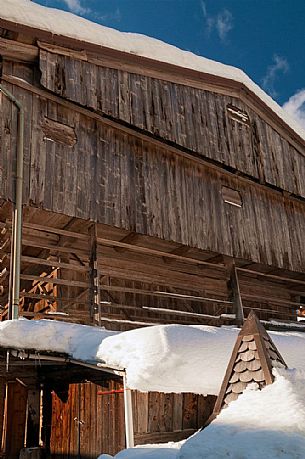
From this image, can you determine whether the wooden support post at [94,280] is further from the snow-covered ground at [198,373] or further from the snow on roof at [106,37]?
the snow on roof at [106,37]

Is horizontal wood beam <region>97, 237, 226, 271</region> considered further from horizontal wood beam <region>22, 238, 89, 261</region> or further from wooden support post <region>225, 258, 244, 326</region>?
horizontal wood beam <region>22, 238, 89, 261</region>

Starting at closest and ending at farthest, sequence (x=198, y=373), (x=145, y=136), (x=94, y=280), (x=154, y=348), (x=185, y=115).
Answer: (x=198, y=373) < (x=154, y=348) < (x=94, y=280) < (x=145, y=136) < (x=185, y=115)

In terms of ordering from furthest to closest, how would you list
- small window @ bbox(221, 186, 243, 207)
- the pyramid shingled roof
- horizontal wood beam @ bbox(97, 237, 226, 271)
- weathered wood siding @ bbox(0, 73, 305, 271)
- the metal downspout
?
small window @ bbox(221, 186, 243, 207)
horizontal wood beam @ bbox(97, 237, 226, 271)
weathered wood siding @ bbox(0, 73, 305, 271)
the metal downspout
the pyramid shingled roof

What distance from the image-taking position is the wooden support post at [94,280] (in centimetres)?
996

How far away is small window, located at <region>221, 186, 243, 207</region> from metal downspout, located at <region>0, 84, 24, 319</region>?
6.41 meters

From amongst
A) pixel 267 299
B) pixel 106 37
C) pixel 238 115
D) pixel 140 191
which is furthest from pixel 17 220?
pixel 267 299

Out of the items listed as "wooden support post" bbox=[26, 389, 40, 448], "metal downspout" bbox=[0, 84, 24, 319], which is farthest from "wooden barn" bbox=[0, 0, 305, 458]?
"wooden support post" bbox=[26, 389, 40, 448]

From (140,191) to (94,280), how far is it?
109 inches

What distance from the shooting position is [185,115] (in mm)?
13695

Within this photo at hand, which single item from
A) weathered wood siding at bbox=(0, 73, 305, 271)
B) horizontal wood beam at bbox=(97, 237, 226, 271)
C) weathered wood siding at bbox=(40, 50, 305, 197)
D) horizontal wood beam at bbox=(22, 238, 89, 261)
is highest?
weathered wood siding at bbox=(40, 50, 305, 197)

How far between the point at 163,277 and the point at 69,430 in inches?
218

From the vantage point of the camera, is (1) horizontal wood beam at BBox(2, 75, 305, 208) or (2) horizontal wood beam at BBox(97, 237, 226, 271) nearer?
(1) horizontal wood beam at BBox(2, 75, 305, 208)

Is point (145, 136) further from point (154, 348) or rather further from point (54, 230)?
point (154, 348)

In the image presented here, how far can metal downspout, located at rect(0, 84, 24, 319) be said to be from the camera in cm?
869
